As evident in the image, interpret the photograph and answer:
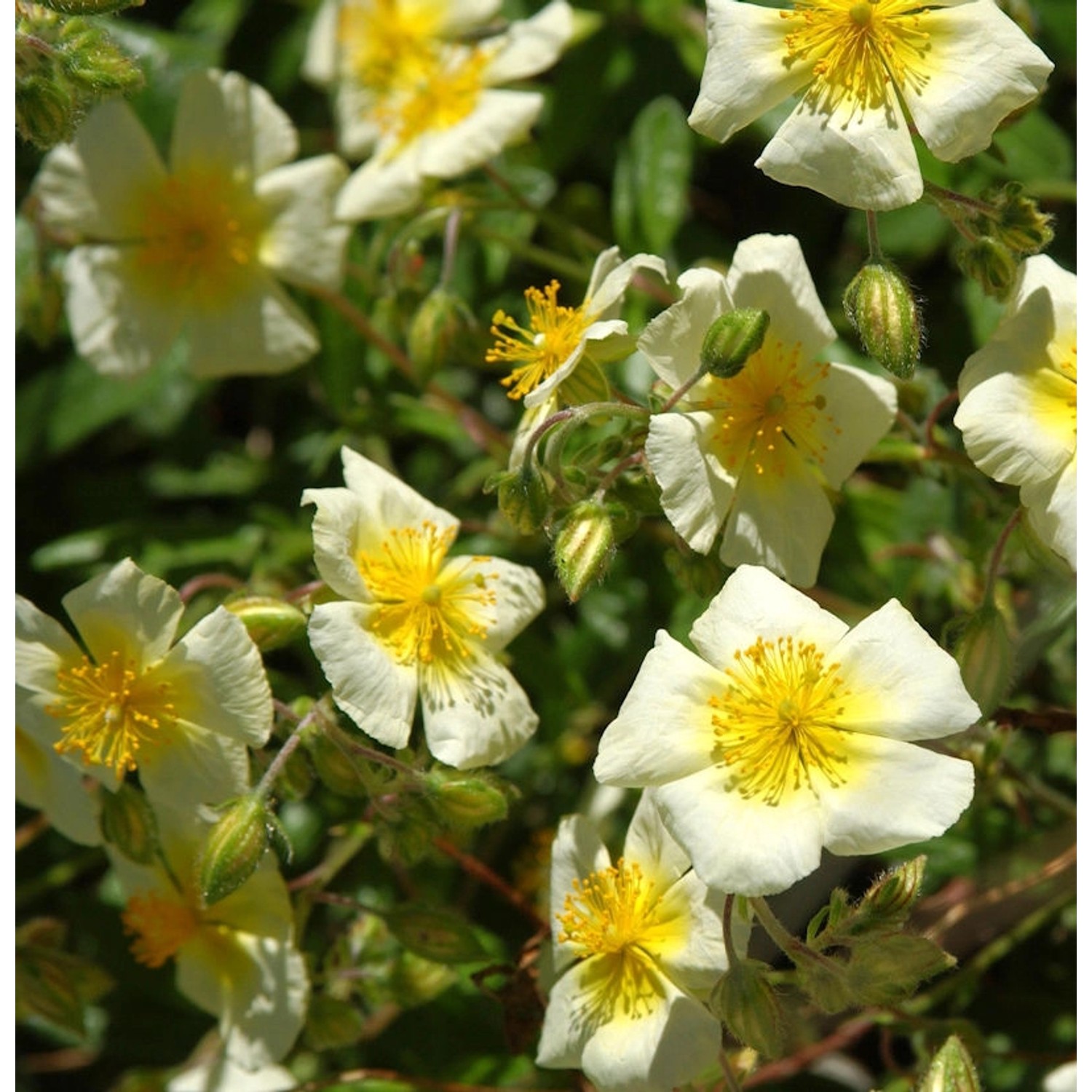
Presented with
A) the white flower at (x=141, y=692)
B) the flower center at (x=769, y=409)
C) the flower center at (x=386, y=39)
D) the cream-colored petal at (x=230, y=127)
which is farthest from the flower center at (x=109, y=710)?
the flower center at (x=386, y=39)

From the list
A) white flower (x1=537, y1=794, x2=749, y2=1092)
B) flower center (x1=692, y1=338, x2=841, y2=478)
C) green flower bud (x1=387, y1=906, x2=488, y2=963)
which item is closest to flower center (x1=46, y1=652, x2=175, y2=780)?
green flower bud (x1=387, y1=906, x2=488, y2=963)

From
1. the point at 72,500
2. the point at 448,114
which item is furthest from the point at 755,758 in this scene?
the point at 72,500

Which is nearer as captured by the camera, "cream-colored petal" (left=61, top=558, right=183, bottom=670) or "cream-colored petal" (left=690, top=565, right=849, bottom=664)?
"cream-colored petal" (left=690, top=565, right=849, bottom=664)

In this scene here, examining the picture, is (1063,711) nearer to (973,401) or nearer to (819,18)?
(973,401)

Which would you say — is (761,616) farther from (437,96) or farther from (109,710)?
(437,96)

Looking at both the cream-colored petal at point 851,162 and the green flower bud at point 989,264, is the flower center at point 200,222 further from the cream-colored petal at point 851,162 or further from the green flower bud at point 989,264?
Result: the green flower bud at point 989,264

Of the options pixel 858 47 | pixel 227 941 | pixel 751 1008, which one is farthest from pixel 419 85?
pixel 751 1008

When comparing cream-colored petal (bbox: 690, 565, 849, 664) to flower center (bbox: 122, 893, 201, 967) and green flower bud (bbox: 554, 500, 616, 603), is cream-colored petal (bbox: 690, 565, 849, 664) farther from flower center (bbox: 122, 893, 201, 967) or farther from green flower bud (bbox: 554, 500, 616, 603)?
flower center (bbox: 122, 893, 201, 967)
